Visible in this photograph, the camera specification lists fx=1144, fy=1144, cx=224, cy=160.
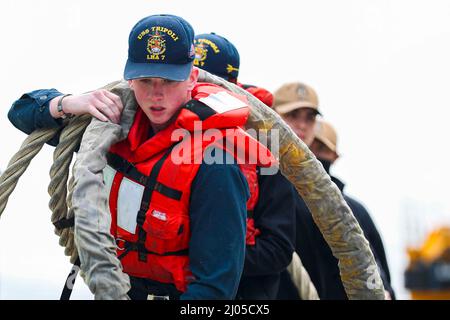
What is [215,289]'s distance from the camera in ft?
15.8

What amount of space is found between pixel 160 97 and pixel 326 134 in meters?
4.10

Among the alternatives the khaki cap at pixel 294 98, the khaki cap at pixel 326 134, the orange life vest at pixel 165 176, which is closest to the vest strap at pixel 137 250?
the orange life vest at pixel 165 176

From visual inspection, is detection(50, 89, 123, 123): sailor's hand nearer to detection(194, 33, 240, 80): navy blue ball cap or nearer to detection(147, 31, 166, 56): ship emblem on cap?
detection(147, 31, 166, 56): ship emblem on cap

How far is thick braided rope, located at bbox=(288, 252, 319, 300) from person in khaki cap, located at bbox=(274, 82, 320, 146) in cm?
89

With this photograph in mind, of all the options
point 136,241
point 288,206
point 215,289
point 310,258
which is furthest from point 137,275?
point 310,258

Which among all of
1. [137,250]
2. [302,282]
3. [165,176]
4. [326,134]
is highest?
[165,176]

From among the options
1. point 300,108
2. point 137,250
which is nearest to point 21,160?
point 137,250

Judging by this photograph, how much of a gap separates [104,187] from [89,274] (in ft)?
1.40

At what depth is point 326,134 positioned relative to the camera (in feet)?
29.2

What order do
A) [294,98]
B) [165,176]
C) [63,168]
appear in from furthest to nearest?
[294,98], [63,168], [165,176]

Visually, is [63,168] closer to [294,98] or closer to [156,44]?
[156,44]

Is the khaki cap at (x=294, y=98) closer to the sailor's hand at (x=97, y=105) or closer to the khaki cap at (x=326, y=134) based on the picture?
the khaki cap at (x=326, y=134)

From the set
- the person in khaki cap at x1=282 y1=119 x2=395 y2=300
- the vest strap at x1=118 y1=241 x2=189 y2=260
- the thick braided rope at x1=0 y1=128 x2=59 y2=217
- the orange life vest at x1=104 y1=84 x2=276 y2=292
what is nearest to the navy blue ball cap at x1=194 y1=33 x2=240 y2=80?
the orange life vest at x1=104 y1=84 x2=276 y2=292

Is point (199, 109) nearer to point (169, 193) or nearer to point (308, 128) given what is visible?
point (169, 193)
